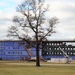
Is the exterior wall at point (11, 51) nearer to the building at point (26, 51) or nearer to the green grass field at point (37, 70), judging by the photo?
the building at point (26, 51)

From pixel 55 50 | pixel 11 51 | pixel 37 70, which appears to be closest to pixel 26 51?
pixel 11 51

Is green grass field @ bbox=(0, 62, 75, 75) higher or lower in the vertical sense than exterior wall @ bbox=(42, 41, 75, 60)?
higher

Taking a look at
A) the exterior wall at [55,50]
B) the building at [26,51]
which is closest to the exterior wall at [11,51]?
the building at [26,51]

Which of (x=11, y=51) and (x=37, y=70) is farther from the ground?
(x=37, y=70)

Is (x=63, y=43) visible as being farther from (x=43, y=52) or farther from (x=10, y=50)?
(x=10, y=50)

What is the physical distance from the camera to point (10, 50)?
460ft

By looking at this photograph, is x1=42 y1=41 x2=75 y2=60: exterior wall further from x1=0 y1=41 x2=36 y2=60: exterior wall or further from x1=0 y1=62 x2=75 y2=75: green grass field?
x1=0 y1=62 x2=75 y2=75: green grass field

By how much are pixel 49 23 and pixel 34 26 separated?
10.8ft

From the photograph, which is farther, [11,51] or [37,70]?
[11,51]

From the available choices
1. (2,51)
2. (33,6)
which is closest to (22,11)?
(33,6)

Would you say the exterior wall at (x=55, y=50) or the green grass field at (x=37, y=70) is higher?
the green grass field at (x=37, y=70)

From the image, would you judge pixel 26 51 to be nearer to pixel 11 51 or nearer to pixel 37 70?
pixel 11 51

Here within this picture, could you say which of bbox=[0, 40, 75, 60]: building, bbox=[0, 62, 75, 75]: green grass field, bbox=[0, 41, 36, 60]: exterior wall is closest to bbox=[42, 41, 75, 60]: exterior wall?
bbox=[0, 40, 75, 60]: building

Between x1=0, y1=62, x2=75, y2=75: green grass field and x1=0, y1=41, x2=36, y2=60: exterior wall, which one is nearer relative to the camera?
x1=0, y1=62, x2=75, y2=75: green grass field
